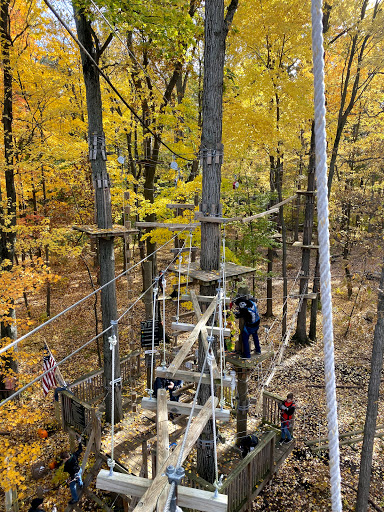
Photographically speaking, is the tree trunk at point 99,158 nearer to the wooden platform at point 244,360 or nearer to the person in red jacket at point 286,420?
the wooden platform at point 244,360

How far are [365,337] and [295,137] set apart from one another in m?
8.68

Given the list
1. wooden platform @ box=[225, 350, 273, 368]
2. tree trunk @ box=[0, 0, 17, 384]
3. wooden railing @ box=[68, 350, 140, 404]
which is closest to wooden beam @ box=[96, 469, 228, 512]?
wooden platform @ box=[225, 350, 273, 368]

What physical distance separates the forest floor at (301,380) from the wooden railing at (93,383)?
0.63 metres

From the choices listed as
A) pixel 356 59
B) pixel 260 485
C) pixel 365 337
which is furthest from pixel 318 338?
pixel 356 59

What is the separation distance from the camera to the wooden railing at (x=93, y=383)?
895 centimetres

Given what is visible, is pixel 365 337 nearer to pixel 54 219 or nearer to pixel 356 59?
pixel 356 59

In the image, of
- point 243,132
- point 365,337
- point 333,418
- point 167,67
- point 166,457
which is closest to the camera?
point 333,418

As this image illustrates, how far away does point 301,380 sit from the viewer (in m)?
10.8

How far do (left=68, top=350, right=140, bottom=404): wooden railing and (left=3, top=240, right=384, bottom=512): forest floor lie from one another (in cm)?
63

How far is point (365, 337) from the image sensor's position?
13469mm

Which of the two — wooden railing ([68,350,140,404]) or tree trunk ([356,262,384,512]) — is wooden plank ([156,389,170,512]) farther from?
wooden railing ([68,350,140,404])

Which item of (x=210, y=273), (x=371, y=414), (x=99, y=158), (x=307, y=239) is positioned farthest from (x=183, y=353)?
(x=307, y=239)

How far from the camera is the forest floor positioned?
7277mm

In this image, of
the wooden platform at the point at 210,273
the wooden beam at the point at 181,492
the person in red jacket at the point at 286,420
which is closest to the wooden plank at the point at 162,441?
the wooden beam at the point at 181,492
